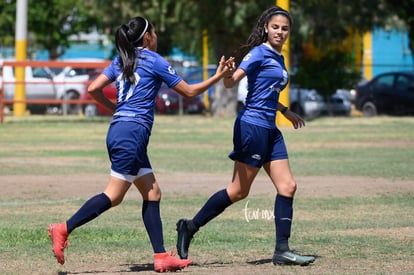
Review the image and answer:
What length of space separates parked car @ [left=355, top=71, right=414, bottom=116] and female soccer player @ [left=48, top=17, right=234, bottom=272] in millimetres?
31495

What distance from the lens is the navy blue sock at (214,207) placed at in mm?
8773

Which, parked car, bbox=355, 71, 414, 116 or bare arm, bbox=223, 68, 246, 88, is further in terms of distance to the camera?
parked car, bbox=355, 71, 414, 116

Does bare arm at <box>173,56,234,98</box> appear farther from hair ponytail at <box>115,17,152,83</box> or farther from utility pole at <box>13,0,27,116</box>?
utility pole at <box>13,0,27,116</box>

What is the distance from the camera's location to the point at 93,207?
320 inches

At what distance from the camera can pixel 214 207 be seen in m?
8.80

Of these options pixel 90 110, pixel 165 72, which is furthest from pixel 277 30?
pixel 90 110

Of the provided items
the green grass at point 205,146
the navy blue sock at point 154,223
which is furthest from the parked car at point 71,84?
the navy blue sock at point 154,223

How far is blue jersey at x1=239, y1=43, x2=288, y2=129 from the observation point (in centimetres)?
852

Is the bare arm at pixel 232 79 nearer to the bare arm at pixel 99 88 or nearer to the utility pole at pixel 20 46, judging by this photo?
the bare arm at pixel 99 88

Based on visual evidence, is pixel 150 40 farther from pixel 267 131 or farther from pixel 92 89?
pixel 267 131

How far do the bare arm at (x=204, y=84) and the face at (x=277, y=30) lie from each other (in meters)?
0.61

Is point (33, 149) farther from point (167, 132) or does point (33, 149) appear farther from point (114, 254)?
point (114, 254)

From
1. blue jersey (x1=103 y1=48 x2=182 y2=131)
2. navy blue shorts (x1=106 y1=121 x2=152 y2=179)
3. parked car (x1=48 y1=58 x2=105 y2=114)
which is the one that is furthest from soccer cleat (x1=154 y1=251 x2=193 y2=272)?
parked car (x1=48 y1=58 x2=105 y2=114)

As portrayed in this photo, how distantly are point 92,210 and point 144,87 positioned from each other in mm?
972
